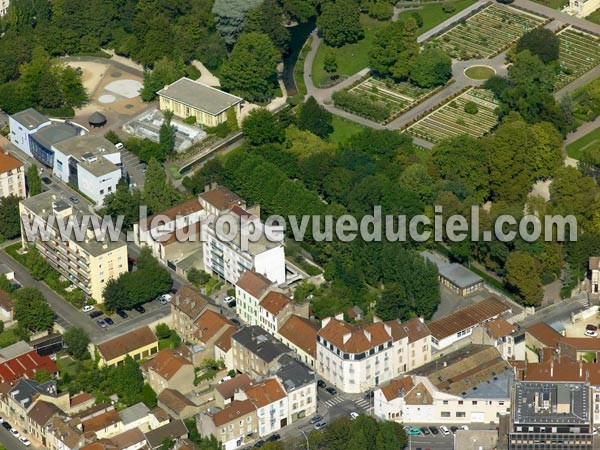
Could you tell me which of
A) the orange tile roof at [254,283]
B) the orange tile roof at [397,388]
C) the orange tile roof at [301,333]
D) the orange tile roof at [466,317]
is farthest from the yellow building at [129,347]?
the orange tile roof at [466,317]

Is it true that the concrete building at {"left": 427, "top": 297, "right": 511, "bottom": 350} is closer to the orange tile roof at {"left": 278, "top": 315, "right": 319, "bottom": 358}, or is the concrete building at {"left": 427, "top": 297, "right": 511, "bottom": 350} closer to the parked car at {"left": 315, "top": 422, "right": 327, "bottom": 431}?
the orange tile roof at {"left": 278, "top": 315, "right": 319, "bottom": 358}

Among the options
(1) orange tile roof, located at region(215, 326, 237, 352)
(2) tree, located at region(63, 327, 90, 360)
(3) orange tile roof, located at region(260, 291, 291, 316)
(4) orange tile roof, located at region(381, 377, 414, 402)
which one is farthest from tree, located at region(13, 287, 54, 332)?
(4) orange tile roof, located at region(381, 377, 414, 402)

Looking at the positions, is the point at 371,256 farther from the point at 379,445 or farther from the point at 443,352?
the point at 379,445

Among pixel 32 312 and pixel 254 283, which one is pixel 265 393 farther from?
pixel 32 312

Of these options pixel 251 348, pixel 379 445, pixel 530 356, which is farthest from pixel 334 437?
pixel 530 356

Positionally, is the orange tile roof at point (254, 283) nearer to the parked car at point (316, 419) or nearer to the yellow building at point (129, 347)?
the yellow building at point (129, 347)

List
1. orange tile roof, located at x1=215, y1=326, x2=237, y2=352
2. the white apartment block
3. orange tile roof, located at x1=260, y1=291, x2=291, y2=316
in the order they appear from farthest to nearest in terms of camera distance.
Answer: orange tile roof, located at x1=260, y1=291, x2=291, y2=316 → orange tile roof, located at x1=215, y1=326, x2=237, y2=352 → the white apartment block

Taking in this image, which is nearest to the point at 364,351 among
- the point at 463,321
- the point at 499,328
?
the point at 463,321
